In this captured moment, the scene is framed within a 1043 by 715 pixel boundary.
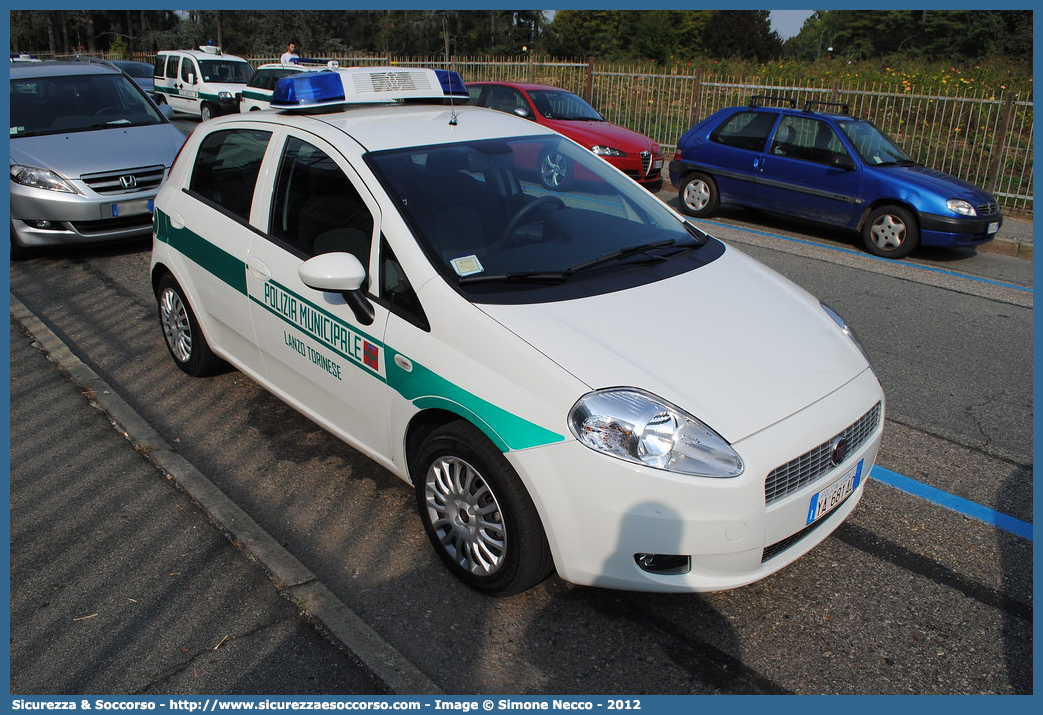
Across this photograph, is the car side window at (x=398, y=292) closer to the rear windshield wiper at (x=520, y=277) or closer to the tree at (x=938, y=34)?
the rear windshield wiper at (x=520, y=277)

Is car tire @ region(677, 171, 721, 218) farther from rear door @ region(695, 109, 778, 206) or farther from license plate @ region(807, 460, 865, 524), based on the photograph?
license plate @ region(807, 460, 865, 524)

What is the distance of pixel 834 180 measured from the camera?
952cm

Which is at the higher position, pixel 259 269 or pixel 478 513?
pixel 259 269

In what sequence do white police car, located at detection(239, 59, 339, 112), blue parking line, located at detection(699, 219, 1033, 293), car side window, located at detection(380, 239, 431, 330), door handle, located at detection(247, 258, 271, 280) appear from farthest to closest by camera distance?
white police car, located at detection(239, 59, 339, 112) → blue parking line, located at detection(699, 219, 1033, 293) → door handle, located at detection(247, 258, 271, 280) → car side window, located at detection(380, 239, 431, 330)

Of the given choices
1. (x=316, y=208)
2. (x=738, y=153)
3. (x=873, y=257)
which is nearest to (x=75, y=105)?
(x=316, y=208)

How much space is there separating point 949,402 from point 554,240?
3.04m

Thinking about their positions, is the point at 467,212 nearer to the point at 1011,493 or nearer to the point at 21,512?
the point at 21,512

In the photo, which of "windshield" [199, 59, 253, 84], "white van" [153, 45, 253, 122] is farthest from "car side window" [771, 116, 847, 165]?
"windshield" [199, 59, 253, 84]

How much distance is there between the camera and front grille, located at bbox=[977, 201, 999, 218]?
29.3 ft

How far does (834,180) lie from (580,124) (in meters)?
4.48

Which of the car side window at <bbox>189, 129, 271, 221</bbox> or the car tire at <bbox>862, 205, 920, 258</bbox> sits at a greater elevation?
the car side window at <bbox>189, 129, 271, 221</bbox>

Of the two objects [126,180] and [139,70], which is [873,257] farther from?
[139,70]

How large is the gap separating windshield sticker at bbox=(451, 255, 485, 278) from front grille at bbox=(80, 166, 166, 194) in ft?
19.7
